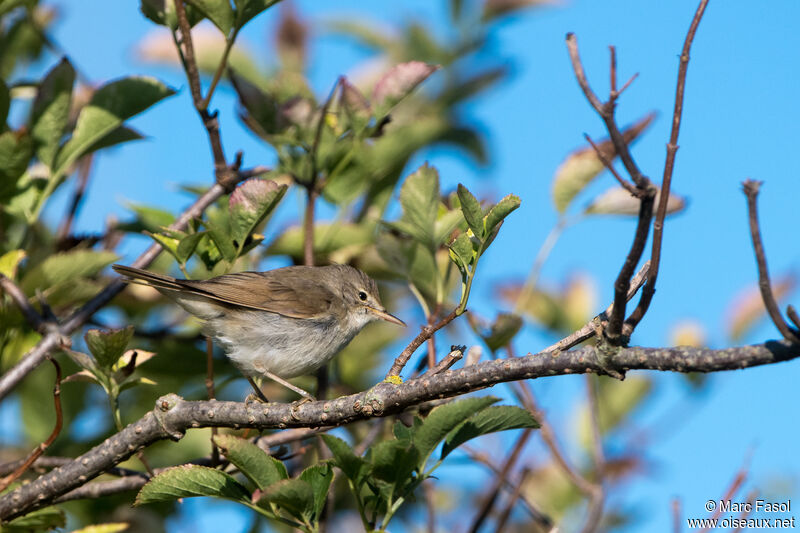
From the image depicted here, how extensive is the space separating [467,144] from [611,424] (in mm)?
1894

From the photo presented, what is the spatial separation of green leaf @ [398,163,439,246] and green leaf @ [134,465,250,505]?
1125mm

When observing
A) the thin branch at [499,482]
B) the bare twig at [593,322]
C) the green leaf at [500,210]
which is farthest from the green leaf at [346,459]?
Answer: the thin branch at [499,482]

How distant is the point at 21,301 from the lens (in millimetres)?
2996

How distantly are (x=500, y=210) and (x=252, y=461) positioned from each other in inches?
35.7

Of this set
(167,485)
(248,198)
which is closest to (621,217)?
(248,198)

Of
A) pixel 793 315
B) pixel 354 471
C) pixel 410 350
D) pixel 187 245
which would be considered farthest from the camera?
pixel 187 245

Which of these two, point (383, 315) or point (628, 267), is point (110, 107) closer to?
point (383, 315)

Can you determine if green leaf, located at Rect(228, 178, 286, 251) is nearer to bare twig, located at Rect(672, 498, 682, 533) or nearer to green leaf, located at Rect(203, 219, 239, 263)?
green leaf, located at Rect(203, 219, 239, 263)

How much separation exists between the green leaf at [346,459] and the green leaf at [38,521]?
1.13 m

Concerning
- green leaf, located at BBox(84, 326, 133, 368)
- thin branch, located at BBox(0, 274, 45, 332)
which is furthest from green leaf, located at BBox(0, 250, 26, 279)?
green leaf, located at BBox(84, 326, 133, 368)

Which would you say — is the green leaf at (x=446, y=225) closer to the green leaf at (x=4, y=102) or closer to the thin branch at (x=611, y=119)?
the thin branch at (x=611, y=119)

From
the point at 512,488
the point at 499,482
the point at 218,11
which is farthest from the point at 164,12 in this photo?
the point at 512,488

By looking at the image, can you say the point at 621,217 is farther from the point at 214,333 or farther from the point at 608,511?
the point at 214,333

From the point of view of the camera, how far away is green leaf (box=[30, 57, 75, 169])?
10.9 feet
